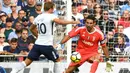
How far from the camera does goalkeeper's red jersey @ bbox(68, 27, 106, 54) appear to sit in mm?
11625

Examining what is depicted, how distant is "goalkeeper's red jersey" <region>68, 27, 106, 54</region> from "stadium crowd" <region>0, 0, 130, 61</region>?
1.39m

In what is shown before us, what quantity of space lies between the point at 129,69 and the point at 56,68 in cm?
239

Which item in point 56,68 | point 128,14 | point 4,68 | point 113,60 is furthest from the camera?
point 128,14

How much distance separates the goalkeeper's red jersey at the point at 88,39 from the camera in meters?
11.6

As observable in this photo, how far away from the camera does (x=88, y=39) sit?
11.6 metres

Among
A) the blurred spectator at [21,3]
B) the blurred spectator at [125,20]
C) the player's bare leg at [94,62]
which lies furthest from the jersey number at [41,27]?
the blurred spectator at [125,20]

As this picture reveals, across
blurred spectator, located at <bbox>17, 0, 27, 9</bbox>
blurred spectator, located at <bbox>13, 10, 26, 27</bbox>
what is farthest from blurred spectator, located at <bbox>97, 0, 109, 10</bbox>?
blurred spectator, located at <bbox>13, 10, 26, 27</bbox>

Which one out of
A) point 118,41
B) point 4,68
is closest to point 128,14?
point 118,41

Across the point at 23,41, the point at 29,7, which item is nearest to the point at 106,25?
the point at 29,7

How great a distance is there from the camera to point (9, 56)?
42.7 feet

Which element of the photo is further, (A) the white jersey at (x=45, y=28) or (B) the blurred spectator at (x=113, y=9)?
(B) the blurred spectator at (x=113, y=9)

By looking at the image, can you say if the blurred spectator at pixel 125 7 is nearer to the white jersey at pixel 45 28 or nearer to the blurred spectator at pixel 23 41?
the blurred spectator at pixel 23 41

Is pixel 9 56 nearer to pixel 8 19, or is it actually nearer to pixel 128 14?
pixel 8 19

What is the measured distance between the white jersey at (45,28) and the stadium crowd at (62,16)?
Answer: 6.65ft
